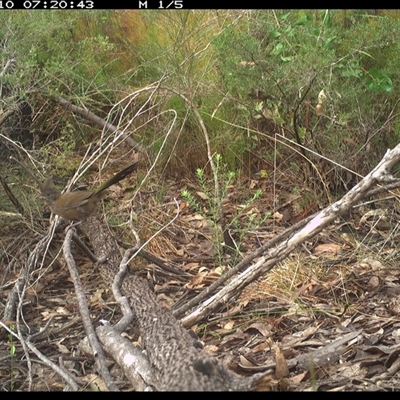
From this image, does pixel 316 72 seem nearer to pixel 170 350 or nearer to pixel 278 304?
pixel 278 304

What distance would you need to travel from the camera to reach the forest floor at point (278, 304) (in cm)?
298

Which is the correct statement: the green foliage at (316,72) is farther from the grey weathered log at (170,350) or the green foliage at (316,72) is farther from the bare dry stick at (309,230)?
the grey weathered log at (170,350)

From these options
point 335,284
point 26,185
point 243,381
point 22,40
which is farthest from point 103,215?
point 243,381

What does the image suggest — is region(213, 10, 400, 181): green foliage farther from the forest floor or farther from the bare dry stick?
the bare dry stick

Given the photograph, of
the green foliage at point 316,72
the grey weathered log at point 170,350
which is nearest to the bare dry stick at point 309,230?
the grey weathered log at point 170,350

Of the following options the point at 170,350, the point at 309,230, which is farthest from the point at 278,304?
the point at 170,350

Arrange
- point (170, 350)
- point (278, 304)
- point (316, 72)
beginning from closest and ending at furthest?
point (170, 350)
point (278, 304)
point (316, 72)

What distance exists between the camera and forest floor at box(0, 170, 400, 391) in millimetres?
2984

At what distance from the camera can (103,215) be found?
178 inches

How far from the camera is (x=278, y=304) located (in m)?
3.67

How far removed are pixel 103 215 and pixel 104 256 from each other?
63 centimetres

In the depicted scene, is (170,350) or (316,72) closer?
(170,350)

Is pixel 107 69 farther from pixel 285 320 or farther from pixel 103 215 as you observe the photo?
pixel 285 320

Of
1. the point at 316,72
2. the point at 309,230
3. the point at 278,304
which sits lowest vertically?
the point at 278,304
